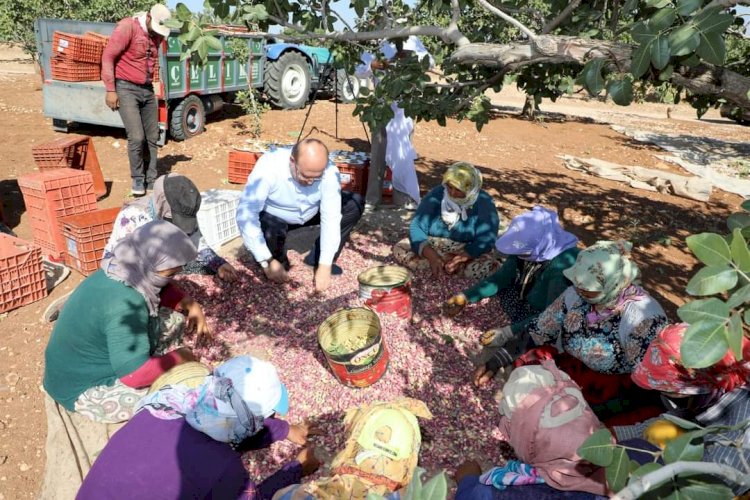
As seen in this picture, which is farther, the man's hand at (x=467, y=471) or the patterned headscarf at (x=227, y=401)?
the man's hand at (x=467, y=471)

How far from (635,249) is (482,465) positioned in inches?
158

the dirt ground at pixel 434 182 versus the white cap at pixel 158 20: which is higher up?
the white cap at pixel 158 20

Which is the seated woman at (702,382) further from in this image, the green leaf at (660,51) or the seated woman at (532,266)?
the seated woman at (532,266)

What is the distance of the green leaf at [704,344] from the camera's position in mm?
933

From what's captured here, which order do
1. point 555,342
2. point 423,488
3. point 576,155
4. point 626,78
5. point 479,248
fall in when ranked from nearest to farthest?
point 423,488
point 626,78
point 555,342
point 479,248
point 576,155

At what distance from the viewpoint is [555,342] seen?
3.36m

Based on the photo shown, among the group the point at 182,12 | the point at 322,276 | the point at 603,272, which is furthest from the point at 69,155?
the point at 603,272

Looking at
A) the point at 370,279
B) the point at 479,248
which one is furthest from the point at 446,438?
the point at 479,248

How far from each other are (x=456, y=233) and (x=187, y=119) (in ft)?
21.6

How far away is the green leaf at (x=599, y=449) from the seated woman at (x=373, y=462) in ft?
3.99

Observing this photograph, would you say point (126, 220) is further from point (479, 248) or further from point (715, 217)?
point (715, 217)

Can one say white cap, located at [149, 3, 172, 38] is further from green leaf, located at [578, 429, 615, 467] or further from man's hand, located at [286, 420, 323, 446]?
green leaf, located at [578, 429, 615, 467]

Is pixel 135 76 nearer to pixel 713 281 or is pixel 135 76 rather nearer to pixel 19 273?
pixel 19 273

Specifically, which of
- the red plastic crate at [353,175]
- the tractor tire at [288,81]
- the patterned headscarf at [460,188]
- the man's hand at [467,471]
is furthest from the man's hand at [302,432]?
the tractor tire at [288,81]
